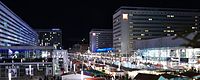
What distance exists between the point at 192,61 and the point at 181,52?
5115 millimetres

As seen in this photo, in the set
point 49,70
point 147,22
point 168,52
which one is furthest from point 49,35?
point 49,70

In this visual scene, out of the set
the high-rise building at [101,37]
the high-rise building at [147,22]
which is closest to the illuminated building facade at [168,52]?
the high-rise building at [147,22]

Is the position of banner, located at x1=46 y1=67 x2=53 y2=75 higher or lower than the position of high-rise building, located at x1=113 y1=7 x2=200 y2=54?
lower

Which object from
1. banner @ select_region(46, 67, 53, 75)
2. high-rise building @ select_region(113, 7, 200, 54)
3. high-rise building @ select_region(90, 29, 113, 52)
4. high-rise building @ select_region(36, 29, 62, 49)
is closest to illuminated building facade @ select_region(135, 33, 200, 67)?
banner @ select_region(46, 67, 53, 75)

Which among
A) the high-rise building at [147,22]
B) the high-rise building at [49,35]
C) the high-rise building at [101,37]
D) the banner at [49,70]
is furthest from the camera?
the high-rise building at [49,35]

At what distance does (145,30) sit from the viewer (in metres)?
115

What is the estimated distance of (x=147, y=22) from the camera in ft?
377

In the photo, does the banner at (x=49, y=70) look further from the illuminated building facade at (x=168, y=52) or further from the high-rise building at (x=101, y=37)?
the high-rise building at (x=101, y=37)

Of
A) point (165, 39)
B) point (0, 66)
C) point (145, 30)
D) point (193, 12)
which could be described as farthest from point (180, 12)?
point (0, 66)

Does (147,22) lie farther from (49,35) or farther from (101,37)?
(49,35)

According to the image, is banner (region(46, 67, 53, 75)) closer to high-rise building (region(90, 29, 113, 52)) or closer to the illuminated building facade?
Result: the illuminated building facade

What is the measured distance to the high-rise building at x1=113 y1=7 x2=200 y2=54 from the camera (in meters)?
114

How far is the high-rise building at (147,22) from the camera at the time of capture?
4469 inches

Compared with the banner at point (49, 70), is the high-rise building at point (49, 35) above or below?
above
